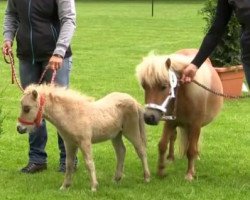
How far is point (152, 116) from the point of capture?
5.79 m

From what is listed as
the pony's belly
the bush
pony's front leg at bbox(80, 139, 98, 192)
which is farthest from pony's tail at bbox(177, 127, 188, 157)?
the bush

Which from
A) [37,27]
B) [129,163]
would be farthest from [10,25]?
[129,163]

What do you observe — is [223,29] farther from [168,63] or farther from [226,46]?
[226,46]

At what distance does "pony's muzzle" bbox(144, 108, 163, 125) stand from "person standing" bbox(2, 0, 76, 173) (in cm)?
109

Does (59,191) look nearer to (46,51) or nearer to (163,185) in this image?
(163,185)

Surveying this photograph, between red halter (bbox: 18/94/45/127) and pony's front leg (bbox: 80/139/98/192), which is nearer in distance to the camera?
red halter (bbox: 18/94/45/127)

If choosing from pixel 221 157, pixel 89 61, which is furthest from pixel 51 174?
pixel 89 61

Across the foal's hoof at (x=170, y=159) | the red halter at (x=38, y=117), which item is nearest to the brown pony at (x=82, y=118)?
the red halter at (x=38, y=117)

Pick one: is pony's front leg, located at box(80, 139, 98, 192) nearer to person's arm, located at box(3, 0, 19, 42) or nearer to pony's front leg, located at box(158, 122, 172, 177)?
pony's front leg, located at box(158, 122, 172, 177)

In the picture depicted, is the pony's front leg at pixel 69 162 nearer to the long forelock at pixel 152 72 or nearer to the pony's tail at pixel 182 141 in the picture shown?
the long forelock at pixel 152 72

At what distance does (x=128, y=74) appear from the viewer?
48.8 feet

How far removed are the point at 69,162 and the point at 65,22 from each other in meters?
1.46

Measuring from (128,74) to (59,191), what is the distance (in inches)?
351

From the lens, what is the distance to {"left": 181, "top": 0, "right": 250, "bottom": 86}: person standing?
5.34 metres
